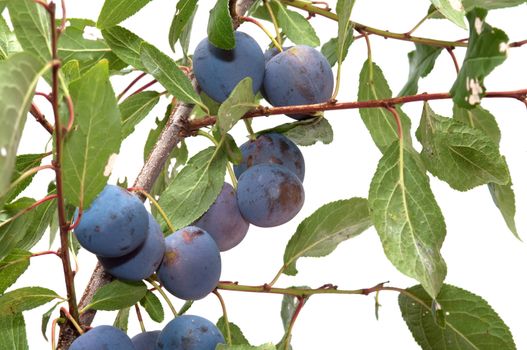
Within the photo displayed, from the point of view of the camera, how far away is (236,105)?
0.65m

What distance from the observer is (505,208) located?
797mm

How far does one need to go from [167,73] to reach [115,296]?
0.65 ft

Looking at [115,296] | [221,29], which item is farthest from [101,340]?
[221,29]

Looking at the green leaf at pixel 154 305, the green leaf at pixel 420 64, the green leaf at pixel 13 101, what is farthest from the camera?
the green leaf at pixel 420 64

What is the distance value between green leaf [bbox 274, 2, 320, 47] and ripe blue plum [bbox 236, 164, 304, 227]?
0.52ft

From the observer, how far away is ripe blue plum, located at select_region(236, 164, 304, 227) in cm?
72

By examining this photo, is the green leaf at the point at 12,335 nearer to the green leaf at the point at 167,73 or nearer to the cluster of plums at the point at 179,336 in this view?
the cluster of plums at the point at 179,336

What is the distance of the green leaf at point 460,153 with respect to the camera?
70 centimetres

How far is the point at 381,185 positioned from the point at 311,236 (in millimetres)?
161

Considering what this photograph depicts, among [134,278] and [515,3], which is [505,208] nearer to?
[515,3]

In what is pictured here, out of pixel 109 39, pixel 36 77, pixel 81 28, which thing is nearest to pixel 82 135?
pixel 36 77

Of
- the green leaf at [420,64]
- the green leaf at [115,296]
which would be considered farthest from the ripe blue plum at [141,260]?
the green leaf at [420,64]

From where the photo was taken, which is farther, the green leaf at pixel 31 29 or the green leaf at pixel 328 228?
the green leaf at pixel 328 228

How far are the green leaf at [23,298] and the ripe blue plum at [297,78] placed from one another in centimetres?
26
